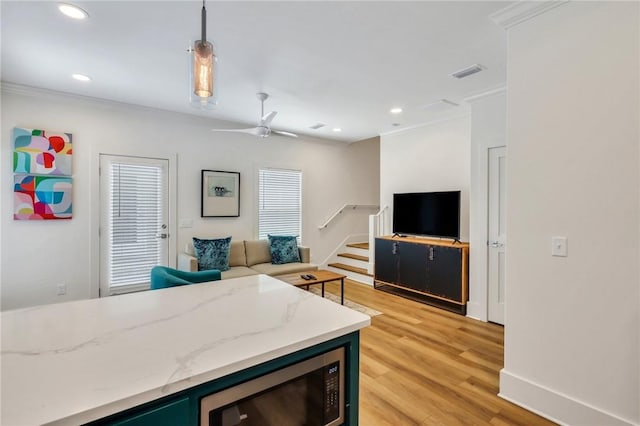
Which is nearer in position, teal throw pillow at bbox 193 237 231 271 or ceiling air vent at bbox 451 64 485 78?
ceiling air vent at bbox 451 64 485 78

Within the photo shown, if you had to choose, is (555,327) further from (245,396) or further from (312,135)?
(312,135)

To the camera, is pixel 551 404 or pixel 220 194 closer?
pixel 551 404

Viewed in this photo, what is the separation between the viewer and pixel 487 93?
3.69 metres

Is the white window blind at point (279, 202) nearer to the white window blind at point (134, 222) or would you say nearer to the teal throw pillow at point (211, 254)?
the teal throw pillow at point (211, 254)

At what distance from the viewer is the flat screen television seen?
443 cm

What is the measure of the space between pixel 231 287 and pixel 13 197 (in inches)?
143

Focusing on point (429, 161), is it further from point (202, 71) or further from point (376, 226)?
point (202, 71)

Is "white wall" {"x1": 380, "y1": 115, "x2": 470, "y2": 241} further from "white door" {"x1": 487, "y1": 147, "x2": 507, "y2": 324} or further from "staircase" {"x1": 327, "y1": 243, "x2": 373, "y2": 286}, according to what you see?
"staircase" {"x1": 327, "y1": 243, "x2": 373, "y2": 286}

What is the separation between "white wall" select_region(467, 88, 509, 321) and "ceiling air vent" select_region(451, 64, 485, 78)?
64 cm

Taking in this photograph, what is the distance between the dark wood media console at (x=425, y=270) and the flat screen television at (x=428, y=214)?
0.16 m

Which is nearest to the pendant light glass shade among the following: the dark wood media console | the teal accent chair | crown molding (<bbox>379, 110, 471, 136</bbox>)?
the teal accent chair

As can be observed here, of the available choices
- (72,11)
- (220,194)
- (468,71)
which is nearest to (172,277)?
(72,11)

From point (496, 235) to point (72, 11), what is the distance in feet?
14.7

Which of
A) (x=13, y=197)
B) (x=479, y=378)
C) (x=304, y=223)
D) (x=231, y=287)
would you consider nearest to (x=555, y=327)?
(x=479, y=378)
